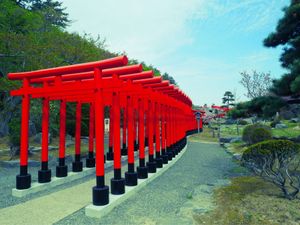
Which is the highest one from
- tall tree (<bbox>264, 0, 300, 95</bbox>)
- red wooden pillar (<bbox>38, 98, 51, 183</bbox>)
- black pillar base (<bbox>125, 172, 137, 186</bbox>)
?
tall tree (<bbox>264, 0, 300, 95</bbox>)

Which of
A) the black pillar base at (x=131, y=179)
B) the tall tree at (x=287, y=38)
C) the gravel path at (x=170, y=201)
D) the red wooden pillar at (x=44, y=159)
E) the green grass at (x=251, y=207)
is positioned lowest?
the green grass at (x=251, y=207)

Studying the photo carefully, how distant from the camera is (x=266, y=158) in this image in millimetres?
6355

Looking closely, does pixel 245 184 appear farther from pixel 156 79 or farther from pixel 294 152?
pixel 156 79

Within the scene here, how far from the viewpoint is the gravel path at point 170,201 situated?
4.98 metres

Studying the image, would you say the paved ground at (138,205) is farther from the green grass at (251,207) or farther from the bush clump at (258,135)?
the bush clump at (258,135)

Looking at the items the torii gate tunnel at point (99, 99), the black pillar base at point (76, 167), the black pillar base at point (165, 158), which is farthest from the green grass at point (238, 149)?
the black pillar base at point (76, 167)

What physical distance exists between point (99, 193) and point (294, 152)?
474cm

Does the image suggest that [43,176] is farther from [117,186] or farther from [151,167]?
[151,167]

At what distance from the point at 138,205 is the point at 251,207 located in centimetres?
254

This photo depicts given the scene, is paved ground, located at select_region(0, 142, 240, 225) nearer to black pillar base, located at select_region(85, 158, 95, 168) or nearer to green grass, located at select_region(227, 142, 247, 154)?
black pillar base, located at select_region(85, 158, 95, 168)

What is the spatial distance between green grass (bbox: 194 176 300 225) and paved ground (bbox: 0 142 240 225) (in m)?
0.33

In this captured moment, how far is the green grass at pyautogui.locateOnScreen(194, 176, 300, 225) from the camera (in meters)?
4.93

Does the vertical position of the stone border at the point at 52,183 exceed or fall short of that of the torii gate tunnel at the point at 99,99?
it falls short

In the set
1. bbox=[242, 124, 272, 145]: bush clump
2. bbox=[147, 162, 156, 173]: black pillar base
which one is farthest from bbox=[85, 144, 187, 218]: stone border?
bbox=[242, 124, 272, 145]: bush clump
